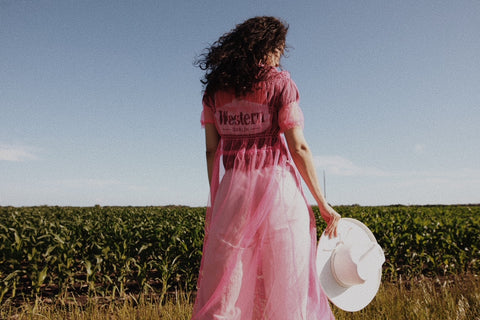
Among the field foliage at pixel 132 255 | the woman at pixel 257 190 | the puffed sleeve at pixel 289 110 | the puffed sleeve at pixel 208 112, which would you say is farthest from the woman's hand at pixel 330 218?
the field foliage at pixel 132 255

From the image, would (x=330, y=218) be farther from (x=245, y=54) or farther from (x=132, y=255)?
(x=132, y=255)

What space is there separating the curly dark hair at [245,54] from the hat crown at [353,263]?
122cm

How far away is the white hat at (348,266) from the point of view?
2.05 metres

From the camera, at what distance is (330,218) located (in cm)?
197

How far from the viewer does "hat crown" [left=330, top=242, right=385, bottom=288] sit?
6.72 feet

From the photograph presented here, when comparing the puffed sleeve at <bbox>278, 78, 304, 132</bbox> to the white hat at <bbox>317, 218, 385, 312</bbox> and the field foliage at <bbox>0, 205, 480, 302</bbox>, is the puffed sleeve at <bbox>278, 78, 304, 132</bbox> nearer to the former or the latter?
the white hat at <bbox>317, 218, 385, 312</bbox>

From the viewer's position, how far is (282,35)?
6.61ft

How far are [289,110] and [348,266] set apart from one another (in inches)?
42.0

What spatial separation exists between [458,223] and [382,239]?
2.43 m

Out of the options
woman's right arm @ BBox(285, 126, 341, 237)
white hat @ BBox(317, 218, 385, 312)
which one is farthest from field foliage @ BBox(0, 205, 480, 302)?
woman's right arm @ BBox(285, 126, 341, 237)

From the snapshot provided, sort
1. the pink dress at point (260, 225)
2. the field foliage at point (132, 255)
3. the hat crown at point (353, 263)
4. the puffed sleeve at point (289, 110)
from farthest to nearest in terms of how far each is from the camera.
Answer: the field foliage at point (132, 255) → the hat crown at point (353, 263) → the puffed sleeve at point (289, 110) → the pink dress at point (260, 225)

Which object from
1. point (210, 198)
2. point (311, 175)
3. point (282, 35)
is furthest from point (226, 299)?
point (282, 35)

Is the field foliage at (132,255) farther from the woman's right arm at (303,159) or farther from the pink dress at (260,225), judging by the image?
the woman's right arm at (303,159)

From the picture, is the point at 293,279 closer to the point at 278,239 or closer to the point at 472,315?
the point at 278,239
